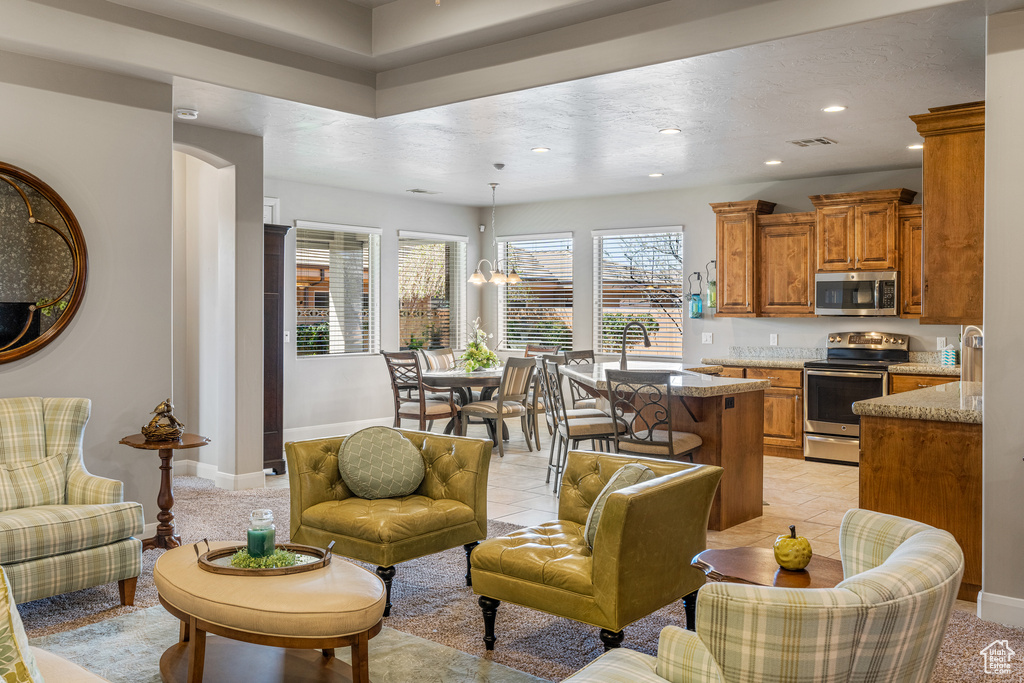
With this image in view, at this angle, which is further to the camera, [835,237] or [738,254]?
[738,254]

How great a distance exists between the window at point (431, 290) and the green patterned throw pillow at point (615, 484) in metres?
6.56

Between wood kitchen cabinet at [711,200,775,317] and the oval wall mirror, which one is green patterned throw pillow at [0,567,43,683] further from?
wood kitchen cabinet at [711,200,775,317]

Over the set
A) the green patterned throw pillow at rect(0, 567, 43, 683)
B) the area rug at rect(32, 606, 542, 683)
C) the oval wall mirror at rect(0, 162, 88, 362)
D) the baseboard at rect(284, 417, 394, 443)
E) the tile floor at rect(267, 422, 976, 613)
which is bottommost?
the area rug at rect(32, 606, 542, 683)

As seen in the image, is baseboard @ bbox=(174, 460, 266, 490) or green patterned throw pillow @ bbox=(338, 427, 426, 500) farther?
baseboard @ bbox=(174, 460, 266, 490)

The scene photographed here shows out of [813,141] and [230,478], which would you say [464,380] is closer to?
[230,478]

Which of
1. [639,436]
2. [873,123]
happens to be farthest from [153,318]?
[873,123]

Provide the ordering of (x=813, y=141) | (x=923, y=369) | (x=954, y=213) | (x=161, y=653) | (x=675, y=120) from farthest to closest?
(x=923, y=369) < (x=813, y=141) < (x=675, y=120) < (x=954, y=213) < (x=161, y=653)

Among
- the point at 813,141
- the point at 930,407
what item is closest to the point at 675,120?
the point at 813,141

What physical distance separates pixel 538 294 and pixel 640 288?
1.45m

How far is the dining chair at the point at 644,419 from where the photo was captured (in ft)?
15.3

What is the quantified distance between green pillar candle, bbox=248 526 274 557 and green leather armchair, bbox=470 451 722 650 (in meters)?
0.80

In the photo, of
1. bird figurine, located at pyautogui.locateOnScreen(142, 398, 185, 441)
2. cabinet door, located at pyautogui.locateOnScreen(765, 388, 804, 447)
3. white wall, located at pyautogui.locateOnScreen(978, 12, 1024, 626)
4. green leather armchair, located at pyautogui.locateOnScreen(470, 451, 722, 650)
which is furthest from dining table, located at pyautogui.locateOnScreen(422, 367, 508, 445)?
white wall, located at pyautogui.locateOnScreen(978, 12, 1024, 626)

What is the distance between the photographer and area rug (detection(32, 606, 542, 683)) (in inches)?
115

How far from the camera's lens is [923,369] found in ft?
21.9
